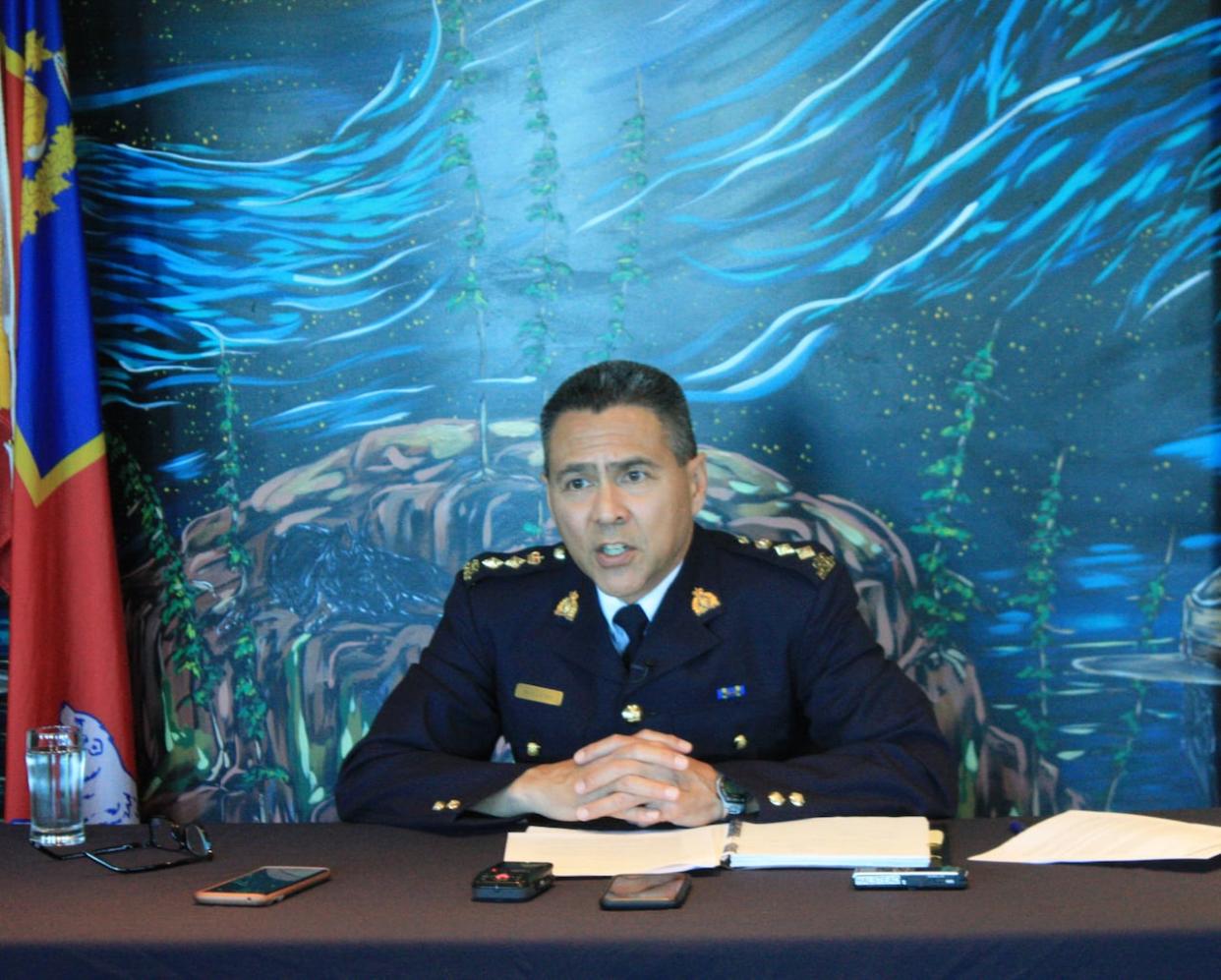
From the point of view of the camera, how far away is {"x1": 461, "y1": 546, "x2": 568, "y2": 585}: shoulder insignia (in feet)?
9.06

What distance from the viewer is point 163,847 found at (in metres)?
1.92

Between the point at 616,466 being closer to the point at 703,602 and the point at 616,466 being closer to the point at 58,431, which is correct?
the point at 703,602

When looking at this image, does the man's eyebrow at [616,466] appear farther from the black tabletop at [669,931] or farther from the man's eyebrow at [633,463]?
the black tabletop at [669,931]

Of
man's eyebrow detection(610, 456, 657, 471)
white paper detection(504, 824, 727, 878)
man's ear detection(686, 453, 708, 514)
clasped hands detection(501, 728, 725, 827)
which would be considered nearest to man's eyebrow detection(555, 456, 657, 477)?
man's eyebrow detection(610, 456, 657, 471)

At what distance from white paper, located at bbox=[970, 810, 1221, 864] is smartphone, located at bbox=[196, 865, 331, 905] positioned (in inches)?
34.0

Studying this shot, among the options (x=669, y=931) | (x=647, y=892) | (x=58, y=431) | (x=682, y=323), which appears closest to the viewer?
(x=669, y=931)

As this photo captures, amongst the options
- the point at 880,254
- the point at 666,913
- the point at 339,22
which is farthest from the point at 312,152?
the point at 666,913

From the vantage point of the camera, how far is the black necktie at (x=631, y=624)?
2.57 metres

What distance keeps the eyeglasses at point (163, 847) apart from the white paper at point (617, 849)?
42cm

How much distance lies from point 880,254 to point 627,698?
52.1 inches

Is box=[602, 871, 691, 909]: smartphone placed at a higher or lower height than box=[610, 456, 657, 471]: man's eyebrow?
lower

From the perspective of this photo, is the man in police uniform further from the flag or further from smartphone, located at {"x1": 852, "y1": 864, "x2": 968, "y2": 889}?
the flag

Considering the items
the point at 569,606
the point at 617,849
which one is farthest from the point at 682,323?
the point at 617,849

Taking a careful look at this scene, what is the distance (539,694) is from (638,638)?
8.8 inches
